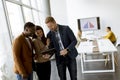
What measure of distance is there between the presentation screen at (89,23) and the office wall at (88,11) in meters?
0.35

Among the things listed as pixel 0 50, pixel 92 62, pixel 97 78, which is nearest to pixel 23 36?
pixel 0 50

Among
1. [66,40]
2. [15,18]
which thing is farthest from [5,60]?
[15,18]

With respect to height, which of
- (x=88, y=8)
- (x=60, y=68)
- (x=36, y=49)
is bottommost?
(x=60, y=68)

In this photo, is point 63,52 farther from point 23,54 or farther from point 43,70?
point 23,54

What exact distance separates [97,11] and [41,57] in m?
6.17

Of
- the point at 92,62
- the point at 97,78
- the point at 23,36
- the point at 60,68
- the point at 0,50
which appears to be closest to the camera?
the point at 23,36

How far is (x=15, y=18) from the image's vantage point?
3.81 meters

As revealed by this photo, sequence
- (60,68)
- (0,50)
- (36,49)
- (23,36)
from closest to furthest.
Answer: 1. (23,36)
2. (0,50)
3. (36,49)
4. (60,68)

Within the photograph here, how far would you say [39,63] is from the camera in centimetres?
278

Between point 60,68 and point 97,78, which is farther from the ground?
point 60,68

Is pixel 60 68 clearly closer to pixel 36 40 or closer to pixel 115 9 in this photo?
pixel 36 40

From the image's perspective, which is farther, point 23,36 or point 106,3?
point 106,3

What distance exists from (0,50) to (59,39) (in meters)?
0.89

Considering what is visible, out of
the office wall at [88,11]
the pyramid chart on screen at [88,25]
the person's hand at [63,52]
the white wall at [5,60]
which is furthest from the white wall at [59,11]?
the person's hand at [63,52]
